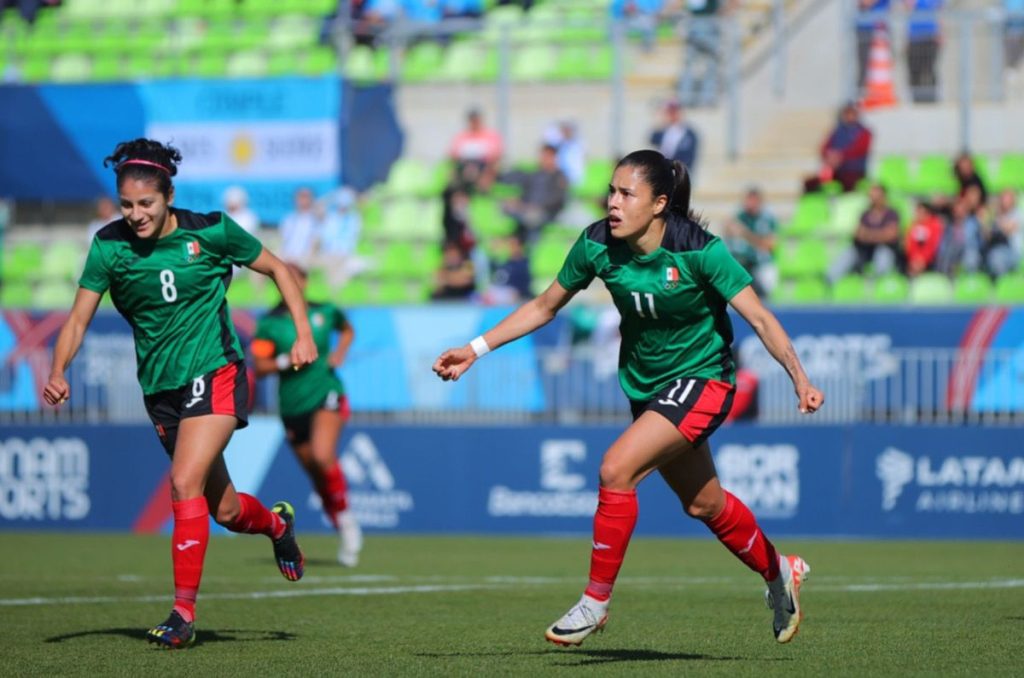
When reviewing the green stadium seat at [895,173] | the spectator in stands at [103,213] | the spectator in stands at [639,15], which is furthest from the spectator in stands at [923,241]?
the spectator in stands at [103,213]

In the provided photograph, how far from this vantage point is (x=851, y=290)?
2070 centimetres

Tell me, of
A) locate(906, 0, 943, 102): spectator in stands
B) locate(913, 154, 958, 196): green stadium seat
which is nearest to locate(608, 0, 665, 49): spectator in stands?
locate(906, 0, 943, 102): spectator in stands

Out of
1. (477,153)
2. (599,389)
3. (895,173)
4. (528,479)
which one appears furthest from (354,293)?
(895,173)

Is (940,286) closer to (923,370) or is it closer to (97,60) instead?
(923,370)

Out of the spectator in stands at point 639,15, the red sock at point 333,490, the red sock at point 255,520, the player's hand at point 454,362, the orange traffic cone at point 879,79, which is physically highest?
the spectator in stands at point 639,15

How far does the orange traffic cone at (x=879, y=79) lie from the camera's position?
2392 centimetres

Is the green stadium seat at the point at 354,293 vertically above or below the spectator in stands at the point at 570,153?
below

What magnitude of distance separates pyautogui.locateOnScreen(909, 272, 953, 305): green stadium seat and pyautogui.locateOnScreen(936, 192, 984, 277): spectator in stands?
0.45 ft

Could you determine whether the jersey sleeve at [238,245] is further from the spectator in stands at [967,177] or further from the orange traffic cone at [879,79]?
the orange traffic cone at [879,79]

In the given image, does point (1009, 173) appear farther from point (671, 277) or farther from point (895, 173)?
point (671, 277)

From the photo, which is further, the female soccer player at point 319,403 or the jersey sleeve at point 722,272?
the female soccer player at point 319,403

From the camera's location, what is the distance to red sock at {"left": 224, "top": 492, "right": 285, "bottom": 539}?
9.77 m

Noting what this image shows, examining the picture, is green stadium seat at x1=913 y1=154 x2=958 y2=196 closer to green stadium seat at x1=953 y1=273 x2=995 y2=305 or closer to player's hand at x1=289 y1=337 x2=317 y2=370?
green stadium seat at x1=953 y1=273 x2=995 y2=305

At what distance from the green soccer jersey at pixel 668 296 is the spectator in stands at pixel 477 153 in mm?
14691
